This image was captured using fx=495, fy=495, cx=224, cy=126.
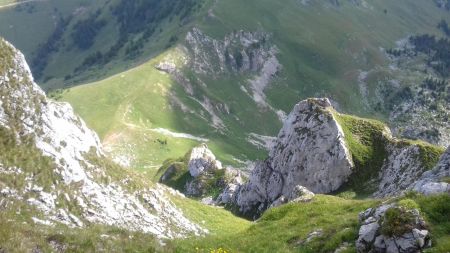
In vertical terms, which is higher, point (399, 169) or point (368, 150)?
point (399, 169)

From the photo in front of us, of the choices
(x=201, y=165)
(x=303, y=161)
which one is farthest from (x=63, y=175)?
(x=201, y=165)

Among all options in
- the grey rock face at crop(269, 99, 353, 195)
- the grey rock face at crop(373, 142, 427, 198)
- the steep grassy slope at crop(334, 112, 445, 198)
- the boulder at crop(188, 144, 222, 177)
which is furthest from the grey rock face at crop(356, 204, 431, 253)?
the boulder at crop(188, 144, 222, 177)

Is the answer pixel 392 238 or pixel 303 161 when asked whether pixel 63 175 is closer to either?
pixel 392 238

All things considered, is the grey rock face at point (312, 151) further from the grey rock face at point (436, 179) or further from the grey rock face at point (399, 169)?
the grey rock face at point (436, 179)

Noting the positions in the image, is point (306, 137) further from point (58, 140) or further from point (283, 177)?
point (58, 140)

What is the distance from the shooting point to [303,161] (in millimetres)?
74250

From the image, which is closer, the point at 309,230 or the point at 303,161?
the point at 309,230

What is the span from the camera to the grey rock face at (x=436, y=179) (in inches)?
1081

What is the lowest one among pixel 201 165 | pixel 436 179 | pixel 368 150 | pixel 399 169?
pixel 201 165

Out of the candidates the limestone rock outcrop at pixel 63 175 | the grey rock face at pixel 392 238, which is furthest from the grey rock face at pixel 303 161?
the grey rock face at pixel 392 238

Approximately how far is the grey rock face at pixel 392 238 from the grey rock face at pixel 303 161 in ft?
147

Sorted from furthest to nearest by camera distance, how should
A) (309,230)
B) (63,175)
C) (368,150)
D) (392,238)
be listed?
(368,150) < (63,175) < (309,230) < (392,238)

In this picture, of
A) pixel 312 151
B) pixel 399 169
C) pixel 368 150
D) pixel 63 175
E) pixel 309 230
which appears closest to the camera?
pixel 309 230

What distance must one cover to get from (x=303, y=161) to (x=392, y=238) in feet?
172
